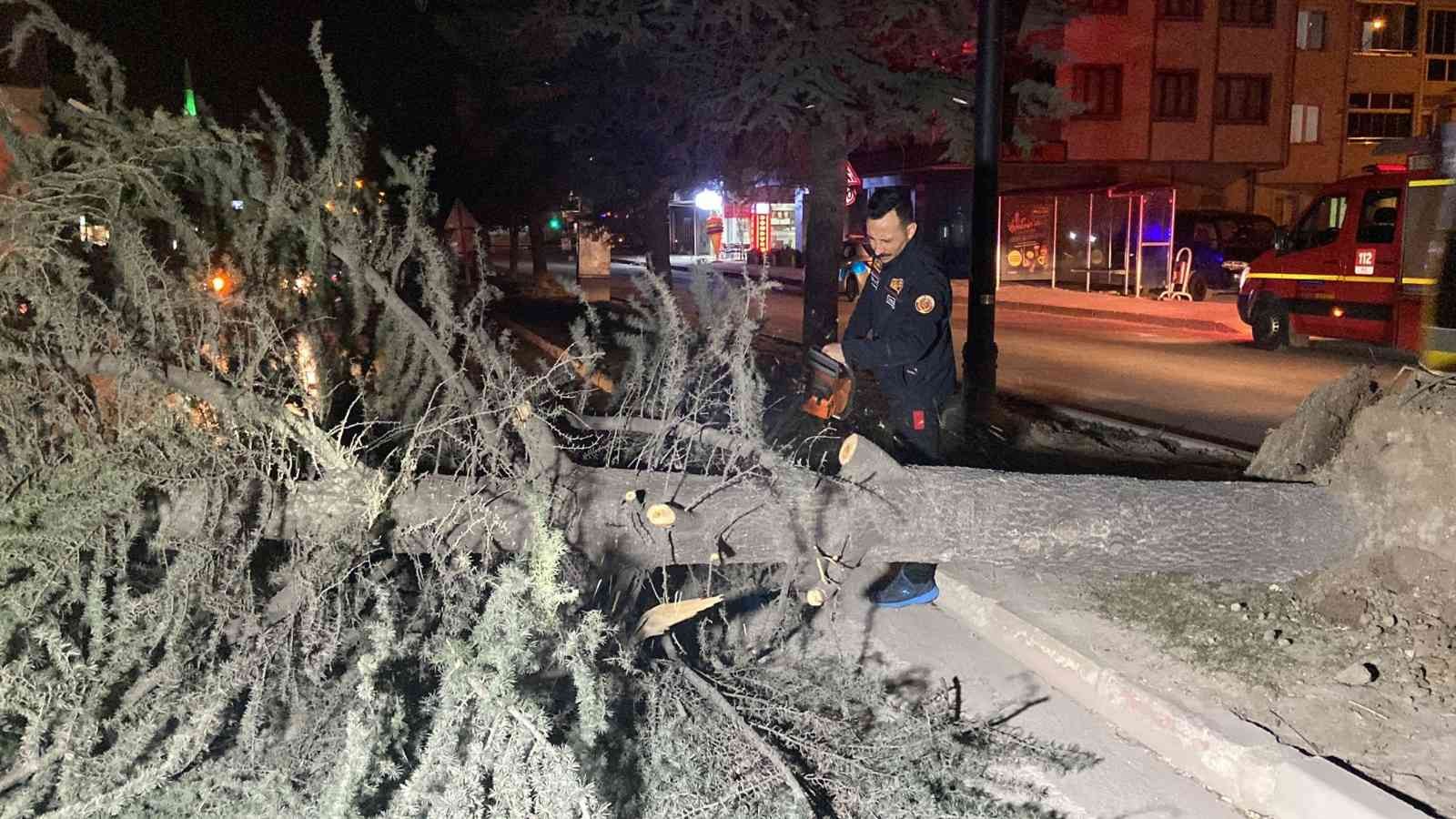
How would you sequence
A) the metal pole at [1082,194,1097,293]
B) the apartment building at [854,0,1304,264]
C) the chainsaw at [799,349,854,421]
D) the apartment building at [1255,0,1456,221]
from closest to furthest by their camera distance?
1. the chainsaw at [799,349,854,421]
2. the metal pole at [1082,194,1097,293]
3. the apartment building at [854,0,1304,264]
4. the apartment building at [1255,0,1456,221]

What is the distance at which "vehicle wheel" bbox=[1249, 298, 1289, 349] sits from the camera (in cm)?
1412

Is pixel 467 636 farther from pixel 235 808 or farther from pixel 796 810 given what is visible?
pixel 796 810

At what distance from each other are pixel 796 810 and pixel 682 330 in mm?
1829

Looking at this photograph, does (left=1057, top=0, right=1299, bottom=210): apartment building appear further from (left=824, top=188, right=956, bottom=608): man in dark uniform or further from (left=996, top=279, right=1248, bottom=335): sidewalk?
(left=824, top=188, right=956, bottom=608): man in dark uniform

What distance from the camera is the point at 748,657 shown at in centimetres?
409

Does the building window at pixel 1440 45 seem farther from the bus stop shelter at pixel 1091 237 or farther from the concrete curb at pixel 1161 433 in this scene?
the concrete curb at pixel 1161 433

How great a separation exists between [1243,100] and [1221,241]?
1146 centimetres

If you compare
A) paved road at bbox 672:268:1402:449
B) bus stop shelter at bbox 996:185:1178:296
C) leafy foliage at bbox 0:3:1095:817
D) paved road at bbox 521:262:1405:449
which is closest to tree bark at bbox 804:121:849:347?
paved road at bbox 521:262:1405:449

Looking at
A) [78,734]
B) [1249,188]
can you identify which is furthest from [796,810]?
[1249,188]

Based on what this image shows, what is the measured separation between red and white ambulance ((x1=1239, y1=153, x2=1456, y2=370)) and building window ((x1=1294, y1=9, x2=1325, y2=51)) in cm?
2408

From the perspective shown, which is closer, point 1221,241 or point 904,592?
point 904,592

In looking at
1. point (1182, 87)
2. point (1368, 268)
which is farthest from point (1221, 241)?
point (1368, 268)

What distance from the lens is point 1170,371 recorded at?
1242 centimetres

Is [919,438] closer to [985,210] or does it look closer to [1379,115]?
[985,210]
